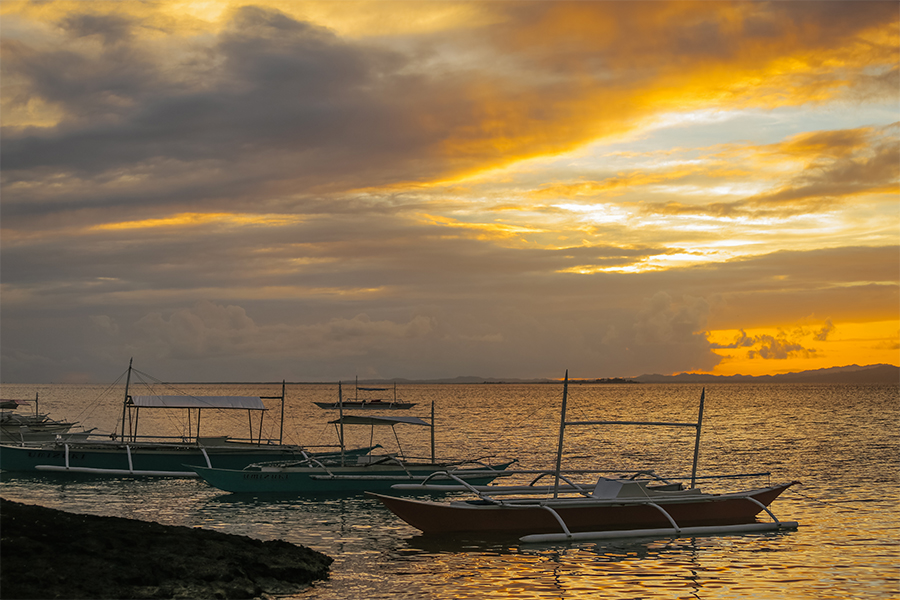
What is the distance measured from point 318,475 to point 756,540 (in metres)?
17.9

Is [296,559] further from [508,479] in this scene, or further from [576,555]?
[508,479]

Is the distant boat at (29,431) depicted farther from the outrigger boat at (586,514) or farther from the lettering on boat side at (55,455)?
the outrigger boat at (586,514)

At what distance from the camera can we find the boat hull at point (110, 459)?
1532 inches

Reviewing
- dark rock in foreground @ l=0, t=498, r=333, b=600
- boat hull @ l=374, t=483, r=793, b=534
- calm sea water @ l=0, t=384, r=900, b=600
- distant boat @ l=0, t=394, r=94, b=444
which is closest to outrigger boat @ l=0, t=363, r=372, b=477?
calm sea water @ l=0, t=384, r=900, b=600

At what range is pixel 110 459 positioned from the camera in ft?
129

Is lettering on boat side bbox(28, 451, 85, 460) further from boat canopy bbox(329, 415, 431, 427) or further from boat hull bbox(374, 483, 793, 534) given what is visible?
boat hull bbox(374, 483, 793, 534)

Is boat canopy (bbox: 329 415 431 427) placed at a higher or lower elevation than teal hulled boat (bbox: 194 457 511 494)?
higher

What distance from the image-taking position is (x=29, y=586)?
13.8 metres

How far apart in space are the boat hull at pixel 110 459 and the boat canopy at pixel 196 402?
2.57 metres

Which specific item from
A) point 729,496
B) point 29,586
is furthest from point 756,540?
point 29,586

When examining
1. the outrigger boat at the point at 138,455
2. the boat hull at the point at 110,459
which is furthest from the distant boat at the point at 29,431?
the outrigger boat at the point at 138,455

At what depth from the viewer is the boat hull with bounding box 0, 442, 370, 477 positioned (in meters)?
38.9

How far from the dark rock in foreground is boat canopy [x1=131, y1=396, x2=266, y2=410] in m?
24.1

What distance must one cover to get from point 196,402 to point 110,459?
5.44 m
